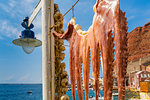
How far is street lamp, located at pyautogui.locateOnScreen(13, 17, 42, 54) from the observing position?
292 cm

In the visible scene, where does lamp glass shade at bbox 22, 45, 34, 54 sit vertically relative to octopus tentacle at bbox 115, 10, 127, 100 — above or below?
above

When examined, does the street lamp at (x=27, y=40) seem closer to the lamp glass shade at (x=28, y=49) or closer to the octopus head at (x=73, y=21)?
the lamp glass shade at (x=28, y=49)

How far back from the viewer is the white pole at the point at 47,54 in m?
2.00

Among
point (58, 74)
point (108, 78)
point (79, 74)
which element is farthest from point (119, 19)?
point (58, 74)

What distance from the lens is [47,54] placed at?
2.03 meters

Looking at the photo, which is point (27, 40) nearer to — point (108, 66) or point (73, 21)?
point (73, 21)

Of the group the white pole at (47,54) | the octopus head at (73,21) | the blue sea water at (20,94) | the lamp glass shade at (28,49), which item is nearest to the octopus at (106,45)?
the octopus head at (73,21)

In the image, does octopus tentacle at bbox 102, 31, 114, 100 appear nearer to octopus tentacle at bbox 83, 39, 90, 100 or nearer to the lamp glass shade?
octopus tentacle at bbox 83, 39, 90, 100

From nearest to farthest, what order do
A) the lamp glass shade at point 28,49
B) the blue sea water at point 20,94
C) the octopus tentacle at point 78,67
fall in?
the octopus tentacle at point 78,67 < the lamp glass shade at point 28,49 < the blue sea water at point 20,94

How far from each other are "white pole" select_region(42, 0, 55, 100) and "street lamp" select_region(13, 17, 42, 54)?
945 mm

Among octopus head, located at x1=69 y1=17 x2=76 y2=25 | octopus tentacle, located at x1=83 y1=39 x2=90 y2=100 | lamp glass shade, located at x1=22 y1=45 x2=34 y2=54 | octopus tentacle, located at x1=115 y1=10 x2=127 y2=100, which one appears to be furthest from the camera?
lamp glass shade, located at x1=22 y1=45 x2=34 y2=54

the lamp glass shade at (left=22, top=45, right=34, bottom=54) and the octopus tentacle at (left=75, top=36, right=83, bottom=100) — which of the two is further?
the lamp glass shade at (left=22, top=45, right=34, bottom=54)

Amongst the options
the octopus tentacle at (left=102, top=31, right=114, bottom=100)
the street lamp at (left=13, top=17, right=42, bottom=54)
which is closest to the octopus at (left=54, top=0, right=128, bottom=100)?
the octopus tentacle at (left=102, top=31, right=114, bottom=100)

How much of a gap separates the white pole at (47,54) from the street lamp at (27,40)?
945mm
